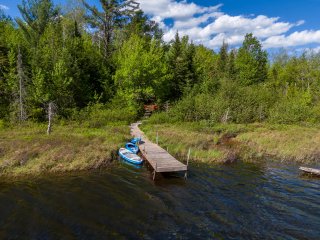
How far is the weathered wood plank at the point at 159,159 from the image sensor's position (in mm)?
16347

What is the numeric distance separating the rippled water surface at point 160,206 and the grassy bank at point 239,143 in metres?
4.26

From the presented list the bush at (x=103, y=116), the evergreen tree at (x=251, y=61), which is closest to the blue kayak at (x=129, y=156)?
the bush at (x=103, y=116)

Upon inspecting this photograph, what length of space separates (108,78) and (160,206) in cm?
3146

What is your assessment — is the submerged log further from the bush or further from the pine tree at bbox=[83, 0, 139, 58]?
the pine tree at bbox=[83, 0, 139, 58]

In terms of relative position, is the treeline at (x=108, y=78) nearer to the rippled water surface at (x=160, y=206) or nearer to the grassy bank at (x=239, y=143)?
the grassy bank at (x=239, y=143)

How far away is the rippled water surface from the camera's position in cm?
1067

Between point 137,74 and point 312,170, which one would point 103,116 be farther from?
point 312,170

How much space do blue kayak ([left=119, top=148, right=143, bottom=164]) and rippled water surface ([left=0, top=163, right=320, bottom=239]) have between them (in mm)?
1374

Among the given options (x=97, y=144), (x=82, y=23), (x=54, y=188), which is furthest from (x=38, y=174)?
(x=82, y=23)

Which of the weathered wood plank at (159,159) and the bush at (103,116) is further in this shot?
the bush at (103,116)

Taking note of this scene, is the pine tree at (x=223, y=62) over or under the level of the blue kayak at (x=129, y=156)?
over

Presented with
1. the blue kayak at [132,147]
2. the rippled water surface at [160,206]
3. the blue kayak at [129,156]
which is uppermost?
the blue kayak at [132,147]

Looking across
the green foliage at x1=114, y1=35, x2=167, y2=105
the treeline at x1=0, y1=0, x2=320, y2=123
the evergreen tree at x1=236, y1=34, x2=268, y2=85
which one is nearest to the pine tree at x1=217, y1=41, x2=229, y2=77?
the treeline at x1=0, y1=0, x2=320, y2=123

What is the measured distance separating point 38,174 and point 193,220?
33.8 ft
